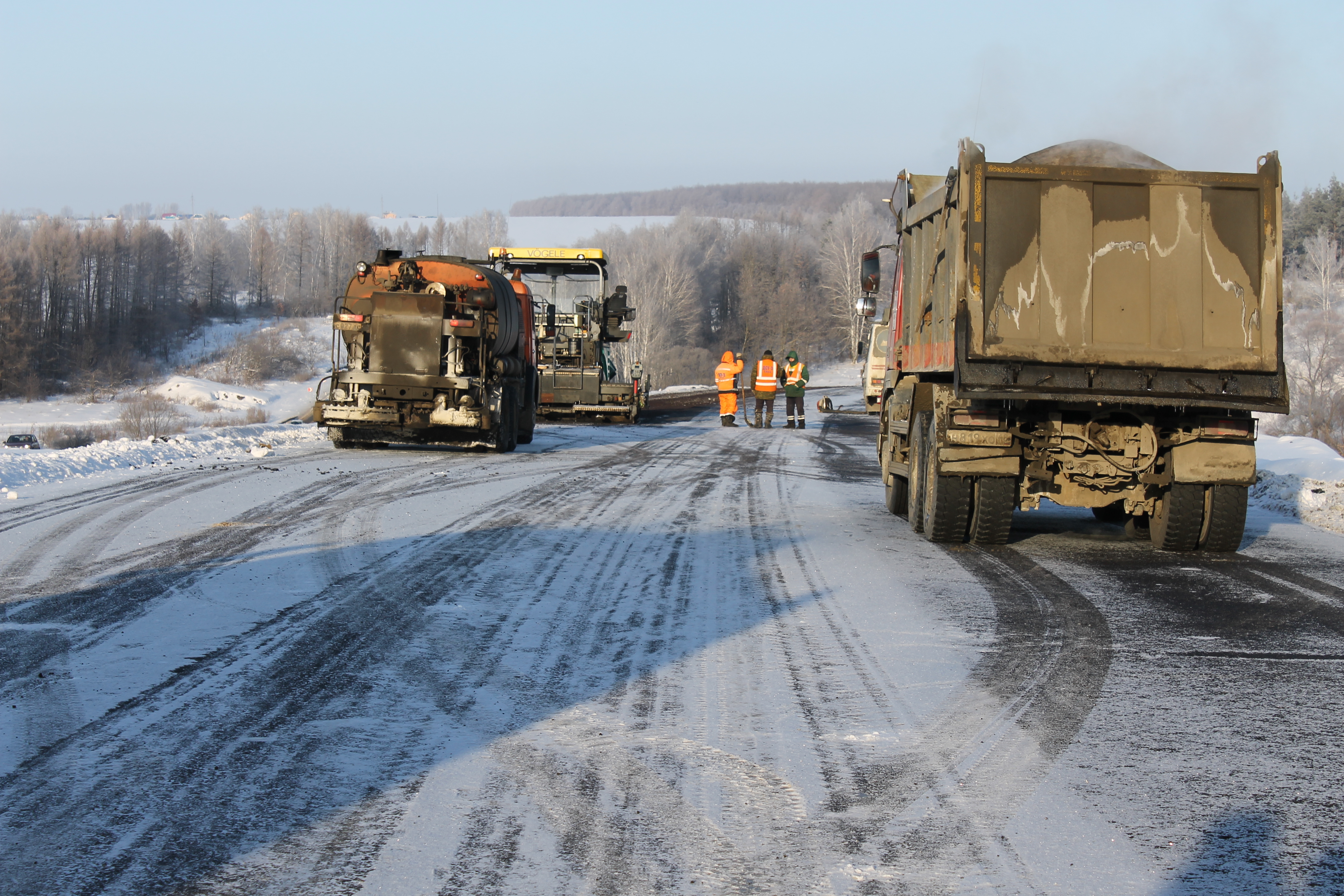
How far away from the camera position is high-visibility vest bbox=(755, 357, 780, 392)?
23641 millimetres

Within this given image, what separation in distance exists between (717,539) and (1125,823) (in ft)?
18.4

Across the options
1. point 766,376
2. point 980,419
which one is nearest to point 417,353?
point 980,419

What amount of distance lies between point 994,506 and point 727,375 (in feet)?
53.3

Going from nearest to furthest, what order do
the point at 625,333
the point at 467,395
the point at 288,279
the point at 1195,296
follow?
the point at 1195,296 < the point at 467,395 < the point at 625,333 < the point at 288,279

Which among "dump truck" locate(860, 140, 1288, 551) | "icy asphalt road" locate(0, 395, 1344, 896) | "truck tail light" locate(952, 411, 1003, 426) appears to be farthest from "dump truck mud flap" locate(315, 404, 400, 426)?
"truck tail light" locate(952, 411, 1003, 426)

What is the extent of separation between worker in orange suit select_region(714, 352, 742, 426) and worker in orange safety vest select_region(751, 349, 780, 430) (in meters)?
0.48

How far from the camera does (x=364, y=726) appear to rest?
4.41 metres

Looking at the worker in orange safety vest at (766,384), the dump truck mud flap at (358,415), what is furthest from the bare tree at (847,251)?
the dump truck mud flap at (358,415)

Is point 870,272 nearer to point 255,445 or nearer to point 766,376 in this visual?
point 255,445

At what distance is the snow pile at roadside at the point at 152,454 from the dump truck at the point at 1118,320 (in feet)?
30.3

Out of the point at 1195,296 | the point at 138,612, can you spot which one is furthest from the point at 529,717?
the point at 1195,296

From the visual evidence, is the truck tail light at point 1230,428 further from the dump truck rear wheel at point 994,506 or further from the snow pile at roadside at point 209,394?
the snow pile at roadside at point 209,394

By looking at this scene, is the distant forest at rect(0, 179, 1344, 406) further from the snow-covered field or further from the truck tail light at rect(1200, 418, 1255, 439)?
the truck tail light at rect(1200, 418, 1255, 439)

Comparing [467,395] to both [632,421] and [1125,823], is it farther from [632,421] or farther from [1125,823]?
[1125,823]
